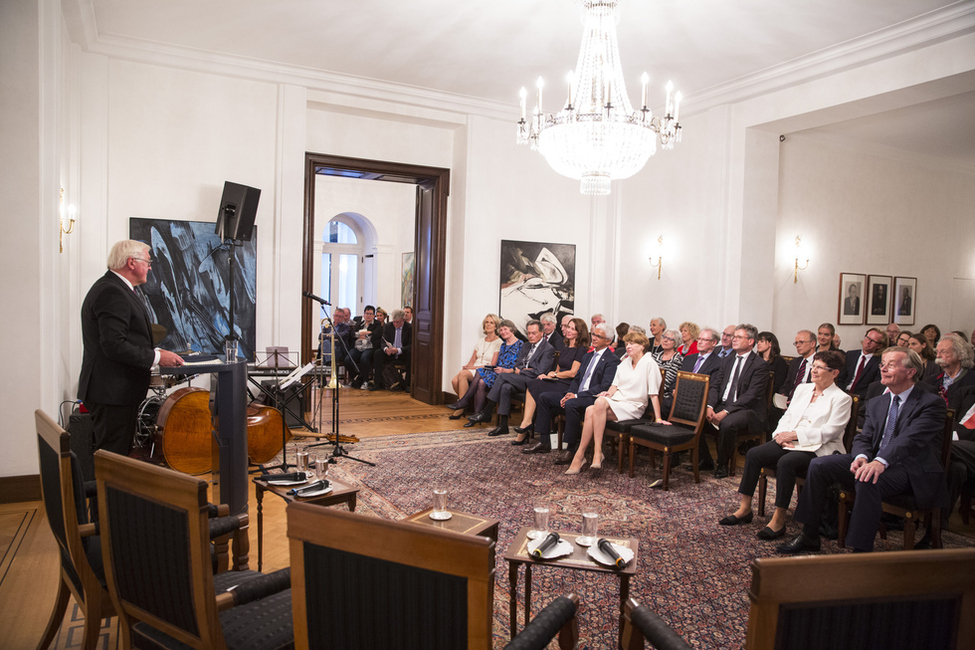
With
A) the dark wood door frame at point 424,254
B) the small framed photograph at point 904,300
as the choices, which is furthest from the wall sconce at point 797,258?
the dark wood door frame at point 424,254

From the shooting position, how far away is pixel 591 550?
9.71ft

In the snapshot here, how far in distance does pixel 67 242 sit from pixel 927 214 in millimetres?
12632

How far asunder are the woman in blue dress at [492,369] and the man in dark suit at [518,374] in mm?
73

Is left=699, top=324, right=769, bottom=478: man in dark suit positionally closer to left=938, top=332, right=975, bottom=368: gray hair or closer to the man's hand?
left=938, top=332, right=975, bottom=368: gray hair

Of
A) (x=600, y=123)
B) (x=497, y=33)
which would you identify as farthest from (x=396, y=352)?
(x=600, y=123)

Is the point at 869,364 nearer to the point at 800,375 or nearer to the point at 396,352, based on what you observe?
the point at 800,375

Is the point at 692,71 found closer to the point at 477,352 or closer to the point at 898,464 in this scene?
the point at 477,352

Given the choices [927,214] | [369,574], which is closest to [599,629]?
[369,574]

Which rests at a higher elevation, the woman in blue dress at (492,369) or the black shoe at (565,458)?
the woman in blue dress at (492,369)

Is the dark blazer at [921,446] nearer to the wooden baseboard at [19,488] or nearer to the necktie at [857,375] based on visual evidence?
the necktie at [857,375]

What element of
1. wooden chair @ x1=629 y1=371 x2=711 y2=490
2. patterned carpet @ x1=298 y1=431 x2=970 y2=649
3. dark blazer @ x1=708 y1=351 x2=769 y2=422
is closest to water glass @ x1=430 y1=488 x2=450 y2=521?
patterned carpet @ x1=298 y1=431 x2=970 y2=649

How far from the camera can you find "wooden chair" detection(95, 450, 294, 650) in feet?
6.39

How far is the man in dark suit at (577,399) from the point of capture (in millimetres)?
6668

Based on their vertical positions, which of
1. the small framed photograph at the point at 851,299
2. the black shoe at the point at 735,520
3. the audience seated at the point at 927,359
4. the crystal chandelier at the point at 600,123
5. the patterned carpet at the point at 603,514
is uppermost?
the crystal chandelier at the point at 600,123
